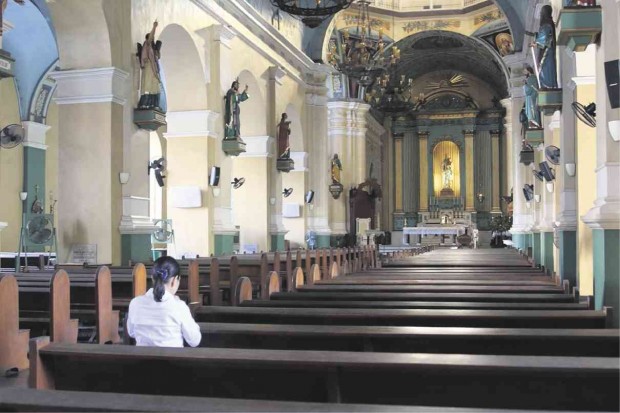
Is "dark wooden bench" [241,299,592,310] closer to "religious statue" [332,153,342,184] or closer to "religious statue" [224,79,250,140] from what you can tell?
"religious statue" [224,79,250,140]

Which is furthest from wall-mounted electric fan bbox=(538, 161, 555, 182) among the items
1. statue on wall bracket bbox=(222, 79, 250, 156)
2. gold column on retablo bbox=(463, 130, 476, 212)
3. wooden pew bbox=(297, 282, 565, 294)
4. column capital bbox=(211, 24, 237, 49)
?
gold column on retablo bbox=(463, 130, 476, 212)

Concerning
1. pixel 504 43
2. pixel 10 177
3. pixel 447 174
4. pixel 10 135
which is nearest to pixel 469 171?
pixel 447 174

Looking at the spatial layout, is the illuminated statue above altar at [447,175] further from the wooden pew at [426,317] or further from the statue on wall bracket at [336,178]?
the wooden pew at [426,317]

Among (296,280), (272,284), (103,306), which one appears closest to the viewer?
(103,306)

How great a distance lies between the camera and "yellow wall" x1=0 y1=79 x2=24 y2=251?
41.8 feet

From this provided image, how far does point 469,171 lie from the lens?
27.5 m

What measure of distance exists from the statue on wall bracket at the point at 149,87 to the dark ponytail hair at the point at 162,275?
6.17 metres

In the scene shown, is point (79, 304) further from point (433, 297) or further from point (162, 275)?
point (433, 297)

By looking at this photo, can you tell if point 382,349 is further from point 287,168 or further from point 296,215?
point 296,215

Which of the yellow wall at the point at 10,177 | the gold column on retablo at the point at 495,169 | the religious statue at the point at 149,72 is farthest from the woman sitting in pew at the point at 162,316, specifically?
the gold column on retablo at the point at 495,169

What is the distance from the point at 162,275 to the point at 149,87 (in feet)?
21.8

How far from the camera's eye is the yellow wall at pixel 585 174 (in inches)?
243

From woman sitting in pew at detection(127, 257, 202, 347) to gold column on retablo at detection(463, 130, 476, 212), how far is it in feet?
82.5

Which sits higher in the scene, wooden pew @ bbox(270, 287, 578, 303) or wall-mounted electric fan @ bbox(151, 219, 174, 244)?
wall-mounted electric fan @ bbox(151, 219, 174, 244)
